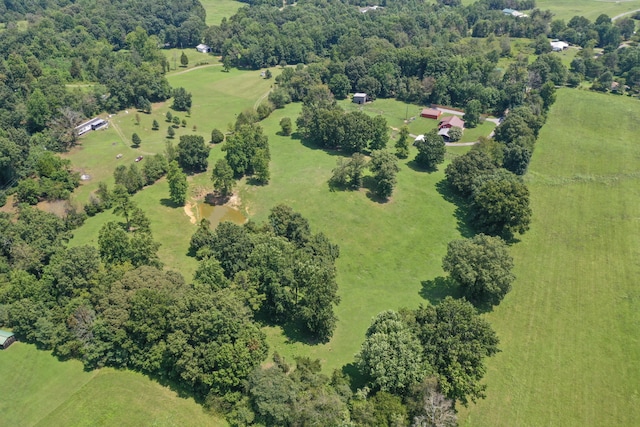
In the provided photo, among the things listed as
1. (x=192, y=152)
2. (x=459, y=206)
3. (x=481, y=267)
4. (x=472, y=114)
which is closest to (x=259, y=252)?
(x=481, y=267)

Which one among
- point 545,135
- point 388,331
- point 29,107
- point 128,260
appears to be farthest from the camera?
point 545,135

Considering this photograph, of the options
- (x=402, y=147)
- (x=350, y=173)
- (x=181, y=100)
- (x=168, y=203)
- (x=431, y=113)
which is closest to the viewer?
(x=168, y=203)

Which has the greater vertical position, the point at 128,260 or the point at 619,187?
the point at 128,260

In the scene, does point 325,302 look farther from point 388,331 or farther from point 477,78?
point 477,78

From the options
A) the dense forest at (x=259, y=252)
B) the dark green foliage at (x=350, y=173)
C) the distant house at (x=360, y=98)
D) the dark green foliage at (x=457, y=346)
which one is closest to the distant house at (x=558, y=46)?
the dense forest at (x=259, y=252)

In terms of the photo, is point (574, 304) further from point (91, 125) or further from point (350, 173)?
point (91, 125)

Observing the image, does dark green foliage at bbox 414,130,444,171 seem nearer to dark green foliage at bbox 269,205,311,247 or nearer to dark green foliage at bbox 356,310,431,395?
dark green foliage at bbox 269,205,311,247

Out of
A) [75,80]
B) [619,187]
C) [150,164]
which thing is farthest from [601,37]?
[75,80]
